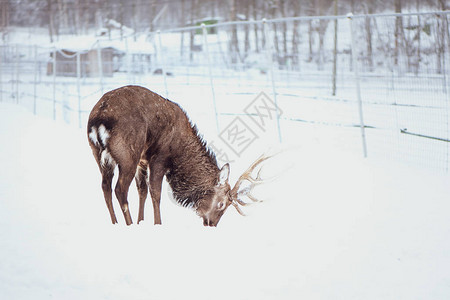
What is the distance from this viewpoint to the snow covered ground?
11.7 feet

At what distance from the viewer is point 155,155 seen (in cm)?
512

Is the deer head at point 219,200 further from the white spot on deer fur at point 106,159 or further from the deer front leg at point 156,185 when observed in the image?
the white spot on deer fur at point 106,159

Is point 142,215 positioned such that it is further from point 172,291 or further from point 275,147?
point 275,147

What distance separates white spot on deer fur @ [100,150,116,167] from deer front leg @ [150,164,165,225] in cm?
59

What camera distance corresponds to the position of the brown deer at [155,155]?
463 centimetres

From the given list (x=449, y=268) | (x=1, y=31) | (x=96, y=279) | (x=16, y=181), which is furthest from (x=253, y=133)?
(x=1, y=31)

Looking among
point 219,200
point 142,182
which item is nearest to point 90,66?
point 142,182

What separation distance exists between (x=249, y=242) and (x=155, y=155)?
1.32 metres

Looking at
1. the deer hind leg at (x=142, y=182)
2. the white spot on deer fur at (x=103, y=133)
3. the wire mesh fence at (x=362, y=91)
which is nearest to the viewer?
the white spot on deer fur at (x=103, y=133)

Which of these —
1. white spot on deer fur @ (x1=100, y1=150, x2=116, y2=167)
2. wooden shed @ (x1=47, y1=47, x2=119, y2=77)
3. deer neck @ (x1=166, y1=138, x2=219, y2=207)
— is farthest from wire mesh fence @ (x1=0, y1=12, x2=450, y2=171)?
white spot on deer fur @ (x1=100, y1=150, x2=116, y2=167)

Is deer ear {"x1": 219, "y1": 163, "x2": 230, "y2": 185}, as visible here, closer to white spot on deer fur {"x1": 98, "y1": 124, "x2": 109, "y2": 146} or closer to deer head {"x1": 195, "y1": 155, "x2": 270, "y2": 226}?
deer head {"x1": 195, "y1": 155, "x2": 270, "y2": 226}

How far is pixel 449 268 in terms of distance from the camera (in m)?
4.11

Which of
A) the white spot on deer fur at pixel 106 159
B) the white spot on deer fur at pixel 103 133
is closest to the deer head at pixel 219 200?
the white spot on deer fur at pixel 106 159

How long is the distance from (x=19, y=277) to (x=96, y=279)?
0.50m
